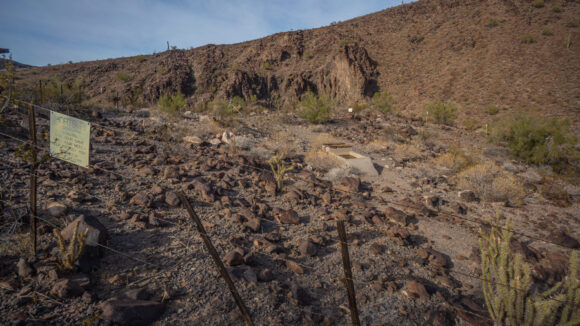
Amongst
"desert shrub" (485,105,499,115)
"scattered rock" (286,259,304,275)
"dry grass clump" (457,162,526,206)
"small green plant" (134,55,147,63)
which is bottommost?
"scattered rock" (286,259,304,275)

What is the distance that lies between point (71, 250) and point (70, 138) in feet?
4.10

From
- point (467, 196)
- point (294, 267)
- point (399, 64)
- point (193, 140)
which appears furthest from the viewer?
point (399, 64)

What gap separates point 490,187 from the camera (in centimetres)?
632

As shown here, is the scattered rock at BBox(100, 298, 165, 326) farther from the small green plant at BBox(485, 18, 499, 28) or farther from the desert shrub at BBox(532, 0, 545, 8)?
the desert shrub at BBox(532, 0, 545, 8)

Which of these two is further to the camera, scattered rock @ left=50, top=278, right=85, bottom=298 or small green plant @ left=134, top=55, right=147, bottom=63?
small green plant @ left=134, top=55, right=147, bottom=63

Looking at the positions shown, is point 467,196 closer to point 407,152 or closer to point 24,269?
point 407,152

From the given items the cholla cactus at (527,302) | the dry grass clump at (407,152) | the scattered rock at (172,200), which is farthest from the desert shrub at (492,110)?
the scattered rock at (172,200)

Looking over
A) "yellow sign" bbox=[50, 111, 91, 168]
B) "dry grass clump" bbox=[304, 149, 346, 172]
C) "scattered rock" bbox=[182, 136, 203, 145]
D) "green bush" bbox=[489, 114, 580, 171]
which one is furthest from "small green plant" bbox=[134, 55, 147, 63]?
"green bush" bbox=[489, 114, 580, 171]

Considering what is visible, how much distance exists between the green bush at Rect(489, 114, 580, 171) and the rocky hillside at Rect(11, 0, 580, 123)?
991 cm

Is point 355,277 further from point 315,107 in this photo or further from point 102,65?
point 102,65

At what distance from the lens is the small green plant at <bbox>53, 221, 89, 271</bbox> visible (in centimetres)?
261

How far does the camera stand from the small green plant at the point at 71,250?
2611mm

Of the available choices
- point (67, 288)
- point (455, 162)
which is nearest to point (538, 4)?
point (455, 162)

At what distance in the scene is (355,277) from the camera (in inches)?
129
